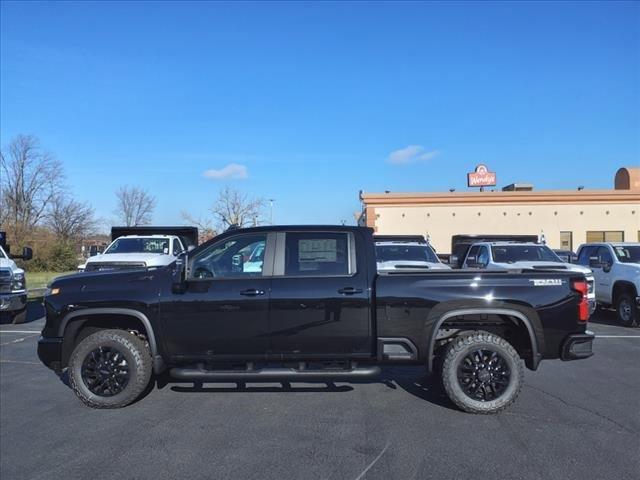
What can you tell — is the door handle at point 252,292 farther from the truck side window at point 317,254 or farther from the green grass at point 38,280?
the green grass at point 38,280

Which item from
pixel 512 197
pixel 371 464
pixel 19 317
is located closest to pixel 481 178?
pixel 512 197

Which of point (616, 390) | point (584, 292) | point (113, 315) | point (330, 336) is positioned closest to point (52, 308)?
point (113, 315)

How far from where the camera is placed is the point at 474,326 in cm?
601

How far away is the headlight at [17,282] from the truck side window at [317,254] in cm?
900

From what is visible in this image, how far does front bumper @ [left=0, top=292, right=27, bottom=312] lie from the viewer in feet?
39.8

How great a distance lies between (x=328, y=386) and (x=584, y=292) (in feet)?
10.1

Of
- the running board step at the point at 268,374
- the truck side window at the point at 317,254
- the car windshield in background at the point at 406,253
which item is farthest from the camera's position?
the car windshield in background at the point at 406,253

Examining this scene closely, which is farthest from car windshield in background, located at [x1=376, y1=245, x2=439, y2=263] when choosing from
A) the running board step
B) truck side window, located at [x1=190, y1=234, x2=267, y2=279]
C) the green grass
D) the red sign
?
the red sign

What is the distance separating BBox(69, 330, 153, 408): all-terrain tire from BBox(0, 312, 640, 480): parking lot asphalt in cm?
16

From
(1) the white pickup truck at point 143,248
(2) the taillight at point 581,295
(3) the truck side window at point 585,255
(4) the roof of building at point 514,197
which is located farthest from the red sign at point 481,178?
(2) the taillight at point 581,295

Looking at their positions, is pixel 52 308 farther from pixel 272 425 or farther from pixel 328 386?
pixel 328 386

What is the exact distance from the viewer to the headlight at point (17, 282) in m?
12.3

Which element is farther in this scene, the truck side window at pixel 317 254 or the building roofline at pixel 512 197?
the building roofline at pixel 512 197

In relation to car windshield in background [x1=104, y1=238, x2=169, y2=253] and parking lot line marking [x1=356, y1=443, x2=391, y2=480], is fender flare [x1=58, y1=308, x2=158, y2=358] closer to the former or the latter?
parking lot line marking [x1=356, y1=443, x2=391, y2=480]
